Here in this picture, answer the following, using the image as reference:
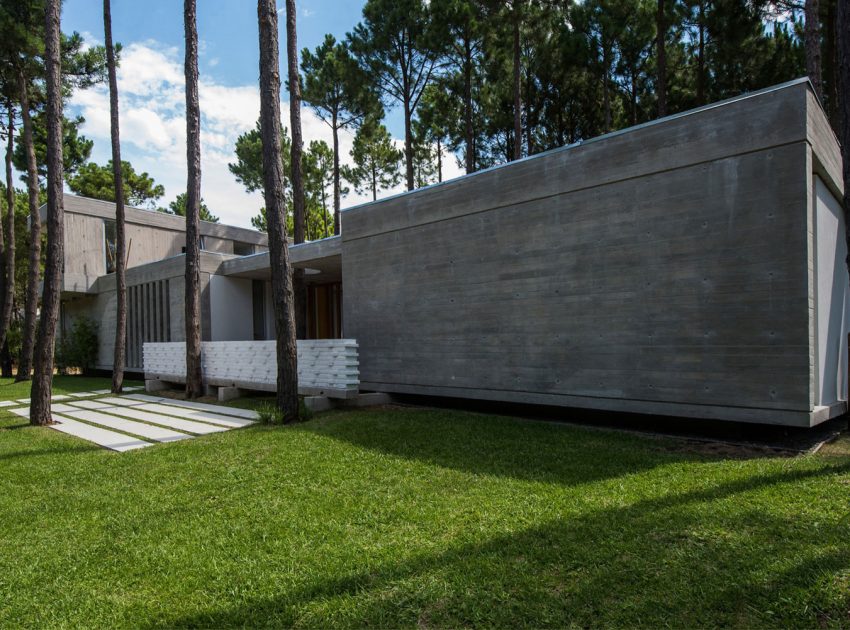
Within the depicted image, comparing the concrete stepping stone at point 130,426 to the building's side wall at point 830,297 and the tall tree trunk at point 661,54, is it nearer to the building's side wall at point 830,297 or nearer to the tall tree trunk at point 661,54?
the building's side wall at point 830,297

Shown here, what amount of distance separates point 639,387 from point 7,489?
623 cm

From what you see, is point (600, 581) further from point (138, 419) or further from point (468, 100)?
point (468, 100)

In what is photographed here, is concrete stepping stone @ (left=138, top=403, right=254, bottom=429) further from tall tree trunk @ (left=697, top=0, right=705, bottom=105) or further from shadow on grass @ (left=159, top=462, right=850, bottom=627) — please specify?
tall tree trunk @ (left=697, top=0, right=705, bottom=105)

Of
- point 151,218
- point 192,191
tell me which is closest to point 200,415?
point 192,191

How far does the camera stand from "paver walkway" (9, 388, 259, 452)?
267 inches

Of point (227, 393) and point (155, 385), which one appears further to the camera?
point (155, 385)

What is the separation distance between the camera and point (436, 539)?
3.11m

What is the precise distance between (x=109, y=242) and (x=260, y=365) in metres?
11.9


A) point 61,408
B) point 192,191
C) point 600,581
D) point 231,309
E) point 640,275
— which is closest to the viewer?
point 600,581

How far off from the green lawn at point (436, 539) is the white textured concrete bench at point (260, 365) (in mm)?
3239

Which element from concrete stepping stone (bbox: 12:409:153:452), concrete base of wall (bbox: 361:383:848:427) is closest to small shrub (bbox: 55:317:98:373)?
concrete stepping stone (bbox: 12:409:153:452)

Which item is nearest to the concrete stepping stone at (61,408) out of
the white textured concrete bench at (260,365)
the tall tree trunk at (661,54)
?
the white textured concrete bench at (260,365)

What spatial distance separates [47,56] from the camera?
7570 millimetres

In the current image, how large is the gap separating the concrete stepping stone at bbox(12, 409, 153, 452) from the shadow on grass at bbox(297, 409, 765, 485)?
202 centimetres
